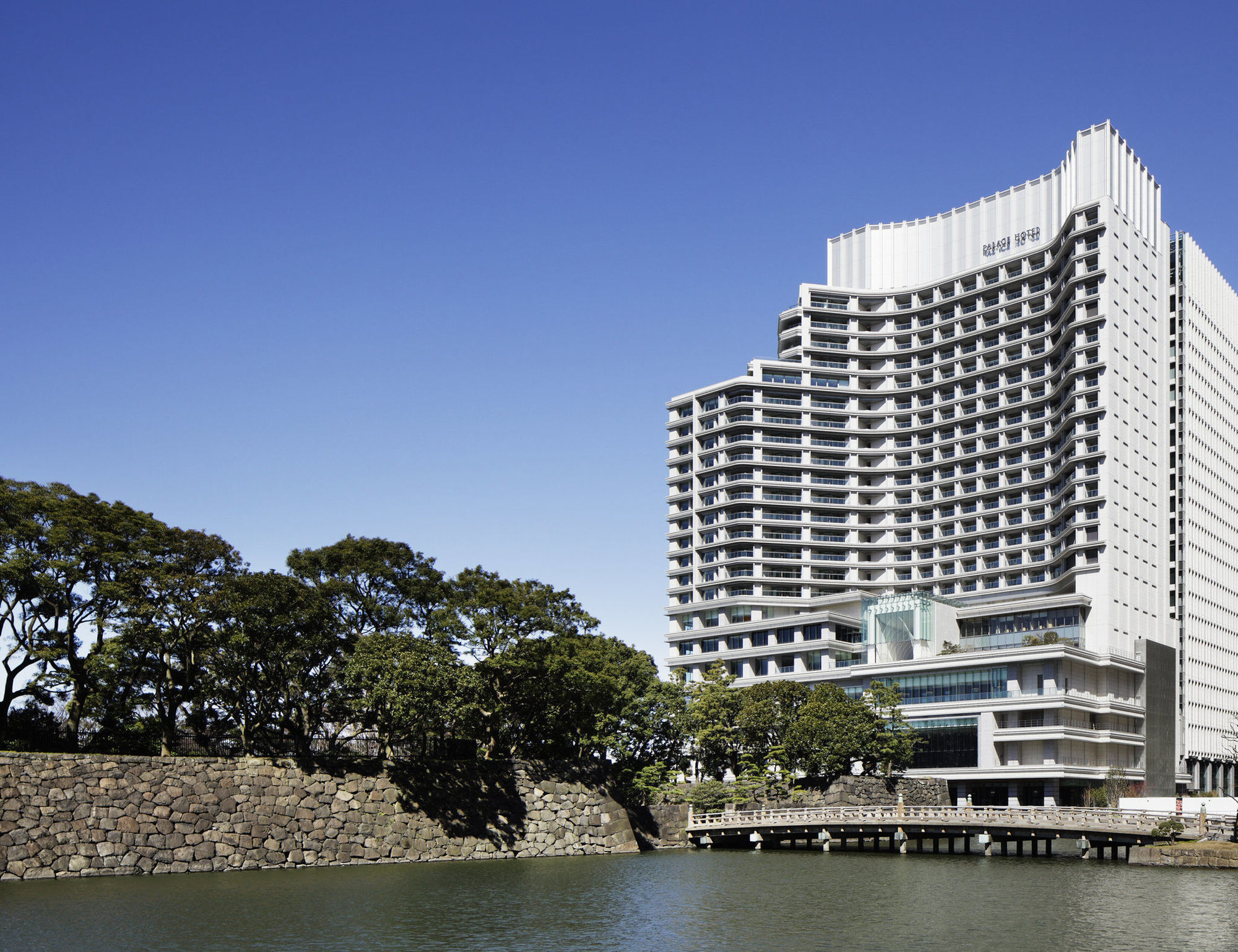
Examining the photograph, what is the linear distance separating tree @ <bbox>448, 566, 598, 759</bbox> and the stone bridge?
1838cm

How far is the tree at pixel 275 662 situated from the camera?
71375 mm

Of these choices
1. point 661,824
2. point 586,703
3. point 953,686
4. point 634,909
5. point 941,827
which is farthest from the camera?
point 953,686

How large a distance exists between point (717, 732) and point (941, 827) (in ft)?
80.7

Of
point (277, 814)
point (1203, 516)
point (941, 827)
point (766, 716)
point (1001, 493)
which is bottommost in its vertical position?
point (941, 827)

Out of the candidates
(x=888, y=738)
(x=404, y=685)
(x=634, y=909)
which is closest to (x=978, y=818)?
(x=888, y=738)

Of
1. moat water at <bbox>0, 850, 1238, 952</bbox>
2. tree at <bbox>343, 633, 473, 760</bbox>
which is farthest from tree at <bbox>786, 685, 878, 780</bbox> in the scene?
tree at <bbox>343, 633, 473, 760</bbox>

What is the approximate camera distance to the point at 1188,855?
233 feet

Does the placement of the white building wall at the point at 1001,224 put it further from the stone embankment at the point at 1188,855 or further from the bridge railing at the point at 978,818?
the stone embankment at the point at 1188,855

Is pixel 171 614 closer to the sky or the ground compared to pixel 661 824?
closer to the sky

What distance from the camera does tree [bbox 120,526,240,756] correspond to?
70.0 m

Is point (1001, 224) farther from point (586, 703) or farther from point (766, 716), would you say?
point (586, 703)

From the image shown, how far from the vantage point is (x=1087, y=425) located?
5497 inches

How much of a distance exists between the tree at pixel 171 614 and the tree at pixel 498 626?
1657cm

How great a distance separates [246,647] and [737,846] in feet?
139
